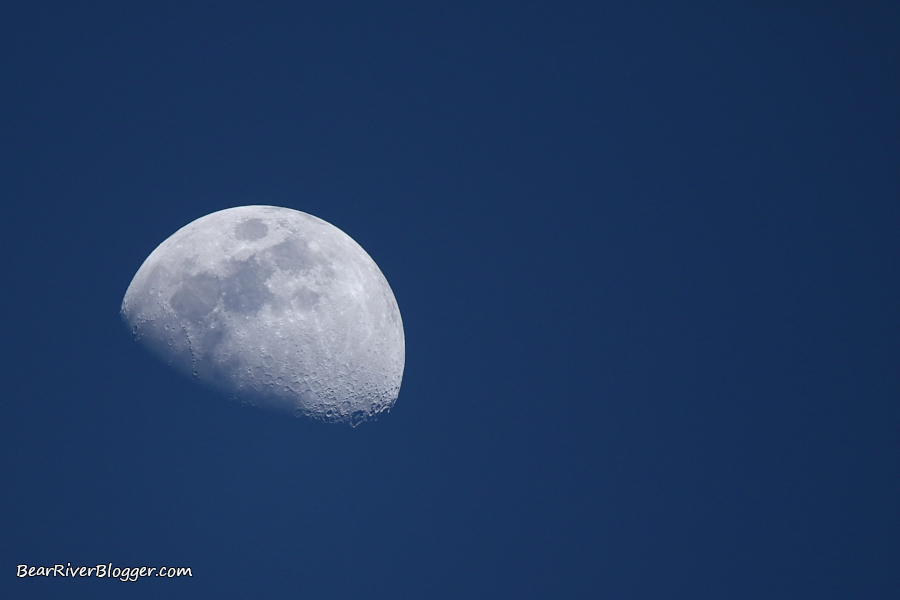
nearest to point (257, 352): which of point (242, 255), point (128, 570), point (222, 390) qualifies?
point (222, 390)

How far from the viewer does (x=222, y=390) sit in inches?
343

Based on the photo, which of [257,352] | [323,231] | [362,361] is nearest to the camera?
[257,352]

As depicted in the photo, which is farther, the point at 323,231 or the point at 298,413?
the point at 323,231

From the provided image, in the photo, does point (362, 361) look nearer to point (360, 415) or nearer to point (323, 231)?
point (360, 415)

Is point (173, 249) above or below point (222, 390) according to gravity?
above

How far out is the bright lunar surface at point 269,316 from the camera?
873cm

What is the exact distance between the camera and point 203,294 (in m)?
8.89

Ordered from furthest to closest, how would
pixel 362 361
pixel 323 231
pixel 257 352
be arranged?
1. pixel 323 231
2. pixel 362 361
3. pixel 257 352

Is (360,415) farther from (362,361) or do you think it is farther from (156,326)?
(156,326)

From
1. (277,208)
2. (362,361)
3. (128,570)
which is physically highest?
(277,208)

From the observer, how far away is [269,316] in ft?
28.9

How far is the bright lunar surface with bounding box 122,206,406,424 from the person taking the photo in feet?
28.6

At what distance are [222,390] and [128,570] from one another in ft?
9.05

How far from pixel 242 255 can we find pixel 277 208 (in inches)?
57.9
